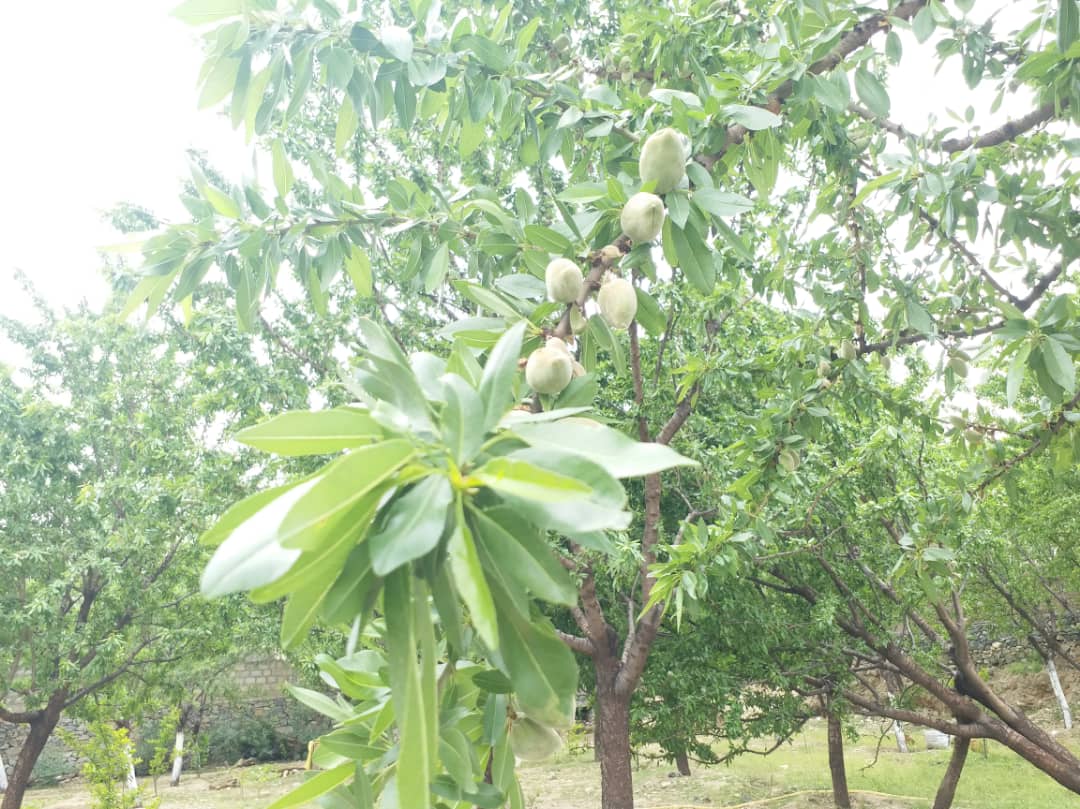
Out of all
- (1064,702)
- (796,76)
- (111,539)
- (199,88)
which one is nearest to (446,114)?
(199,88)

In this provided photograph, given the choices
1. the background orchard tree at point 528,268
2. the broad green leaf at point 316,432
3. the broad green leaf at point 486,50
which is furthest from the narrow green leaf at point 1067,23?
the broad green leaf at point 316,432

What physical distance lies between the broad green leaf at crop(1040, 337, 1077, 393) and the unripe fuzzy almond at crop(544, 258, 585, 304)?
3.51 feet

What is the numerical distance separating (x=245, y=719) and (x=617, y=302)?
1301 cm

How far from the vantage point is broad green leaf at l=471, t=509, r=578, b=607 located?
42 centimetres

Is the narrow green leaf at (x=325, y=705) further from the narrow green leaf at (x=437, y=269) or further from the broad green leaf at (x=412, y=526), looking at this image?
the narrow green leaf at (x=437, y=269)

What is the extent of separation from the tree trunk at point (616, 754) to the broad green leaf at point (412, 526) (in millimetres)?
4784

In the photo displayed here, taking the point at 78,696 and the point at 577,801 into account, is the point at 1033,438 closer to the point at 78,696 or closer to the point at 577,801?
the point at 577,801

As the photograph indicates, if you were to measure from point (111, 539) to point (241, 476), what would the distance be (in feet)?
5.79

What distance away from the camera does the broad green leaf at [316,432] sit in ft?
1.40

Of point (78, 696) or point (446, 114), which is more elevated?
point (446, 114)

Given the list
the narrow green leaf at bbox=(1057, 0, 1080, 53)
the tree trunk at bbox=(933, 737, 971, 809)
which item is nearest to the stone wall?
the tree trunk at bbox=(933, 737, 971, 809)

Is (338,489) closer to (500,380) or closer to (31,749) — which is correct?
(500,380)

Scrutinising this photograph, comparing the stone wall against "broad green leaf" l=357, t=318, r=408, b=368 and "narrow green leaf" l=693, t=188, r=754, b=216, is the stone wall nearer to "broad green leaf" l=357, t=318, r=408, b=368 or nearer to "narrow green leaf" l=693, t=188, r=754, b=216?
"narrow green leaf" l=693, t=188, r=754, b=216

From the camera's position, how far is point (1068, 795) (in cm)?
634
